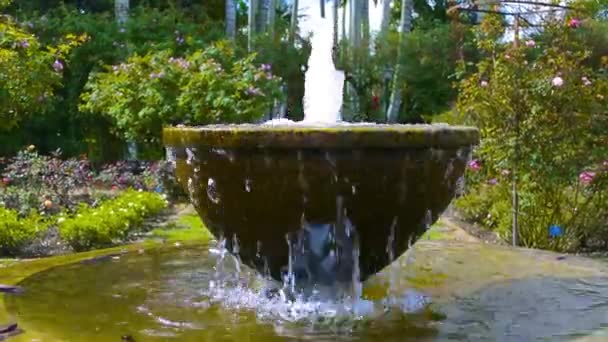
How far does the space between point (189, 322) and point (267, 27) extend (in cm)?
1856

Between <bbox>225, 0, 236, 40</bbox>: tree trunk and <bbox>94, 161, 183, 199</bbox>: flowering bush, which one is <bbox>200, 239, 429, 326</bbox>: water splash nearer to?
<bbox>94, 161, 183, 199</bbox>: flowering bush

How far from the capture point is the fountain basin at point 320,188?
9.48 feet

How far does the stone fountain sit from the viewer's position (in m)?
2.89

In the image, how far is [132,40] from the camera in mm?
17781

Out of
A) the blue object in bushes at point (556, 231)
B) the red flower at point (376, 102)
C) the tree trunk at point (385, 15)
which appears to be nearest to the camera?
the blue object in bushes at point (556, 231)

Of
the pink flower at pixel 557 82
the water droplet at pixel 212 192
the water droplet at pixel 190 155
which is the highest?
the pink flower at pixel 557 82

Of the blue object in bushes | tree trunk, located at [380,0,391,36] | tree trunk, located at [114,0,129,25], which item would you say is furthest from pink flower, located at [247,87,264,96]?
tree trunk, located at [380,0,391,36]

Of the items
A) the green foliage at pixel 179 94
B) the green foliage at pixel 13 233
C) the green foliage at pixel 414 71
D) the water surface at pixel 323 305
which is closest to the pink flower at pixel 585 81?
the water surface at pixel 323 305

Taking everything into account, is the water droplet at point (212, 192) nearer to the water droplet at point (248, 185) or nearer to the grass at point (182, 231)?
the water droplet at point (248, 185)

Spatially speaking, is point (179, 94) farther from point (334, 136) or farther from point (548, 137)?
point (334, 136)

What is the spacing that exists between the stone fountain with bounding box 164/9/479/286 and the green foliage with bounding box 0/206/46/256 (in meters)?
4.03

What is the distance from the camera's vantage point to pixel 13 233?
22.7ft

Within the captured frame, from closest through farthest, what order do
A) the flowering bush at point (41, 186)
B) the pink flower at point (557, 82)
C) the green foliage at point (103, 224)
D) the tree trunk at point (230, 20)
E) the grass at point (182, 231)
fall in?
the green foliage at point (103, 224), the pink flower at point (557, 82), the grass at point (182, 231), the flowering bush at point (41, 186), the tree trunk at point (230, 20)

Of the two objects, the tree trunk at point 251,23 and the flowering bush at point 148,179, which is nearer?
the flowering bush at point 148,179
